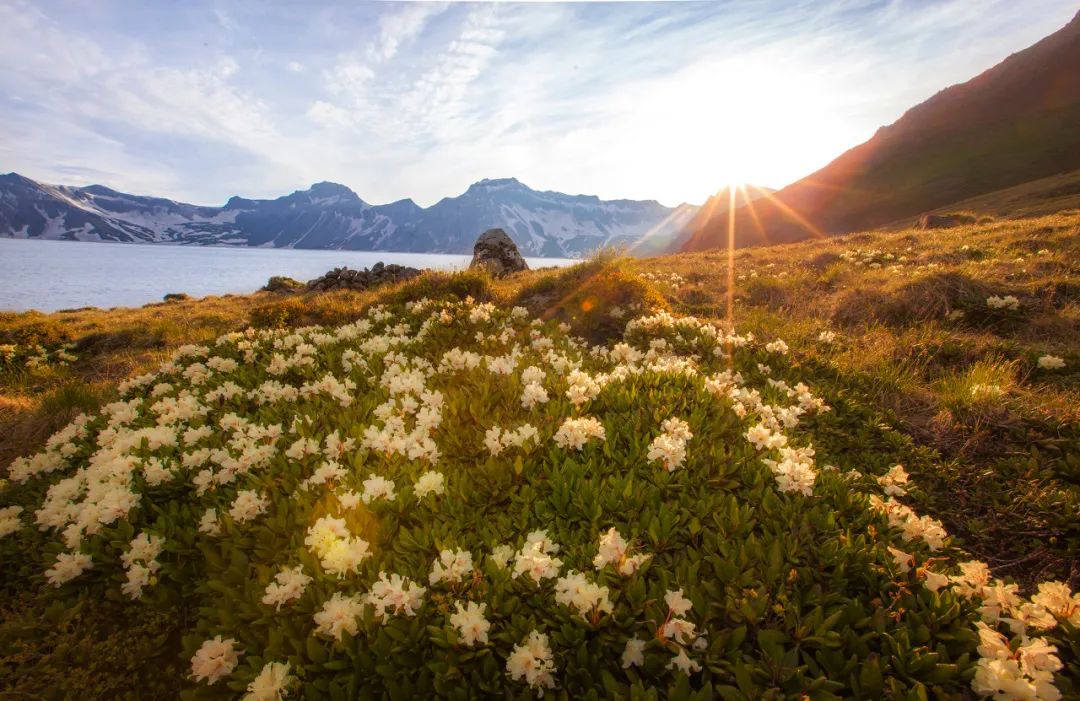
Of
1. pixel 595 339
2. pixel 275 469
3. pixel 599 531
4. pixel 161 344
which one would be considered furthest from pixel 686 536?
pixel 161 344

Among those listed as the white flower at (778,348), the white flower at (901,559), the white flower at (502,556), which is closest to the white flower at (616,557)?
the white flower at (502,556)

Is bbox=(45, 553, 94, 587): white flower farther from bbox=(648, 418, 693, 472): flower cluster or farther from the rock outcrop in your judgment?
the rock outcrop

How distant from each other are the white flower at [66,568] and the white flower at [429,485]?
8.08ft

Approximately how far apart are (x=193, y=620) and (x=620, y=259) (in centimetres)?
1168

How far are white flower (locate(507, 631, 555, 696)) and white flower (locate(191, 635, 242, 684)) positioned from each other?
5.16ft

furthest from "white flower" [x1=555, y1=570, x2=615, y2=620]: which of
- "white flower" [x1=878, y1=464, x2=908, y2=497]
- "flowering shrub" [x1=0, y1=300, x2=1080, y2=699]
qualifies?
"white flower" [x1=878, y1=464, x2=908, y2=497]

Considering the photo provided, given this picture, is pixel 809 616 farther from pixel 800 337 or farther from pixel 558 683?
pixel 800 337

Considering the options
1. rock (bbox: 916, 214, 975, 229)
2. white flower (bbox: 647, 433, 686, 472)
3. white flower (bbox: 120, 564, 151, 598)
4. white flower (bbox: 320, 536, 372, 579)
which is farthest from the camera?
rock (bbox: 916, 214, 975, 229)

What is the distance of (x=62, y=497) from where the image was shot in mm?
3783

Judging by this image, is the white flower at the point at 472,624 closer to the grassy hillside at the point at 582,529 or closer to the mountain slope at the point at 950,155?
the grassy hillside at the point at 582,529

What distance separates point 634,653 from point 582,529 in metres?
0.92

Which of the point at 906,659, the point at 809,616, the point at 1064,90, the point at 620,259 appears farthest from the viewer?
the point at 1064,90

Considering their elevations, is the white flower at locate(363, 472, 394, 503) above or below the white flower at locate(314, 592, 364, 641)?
above

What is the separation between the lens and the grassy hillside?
228cm
